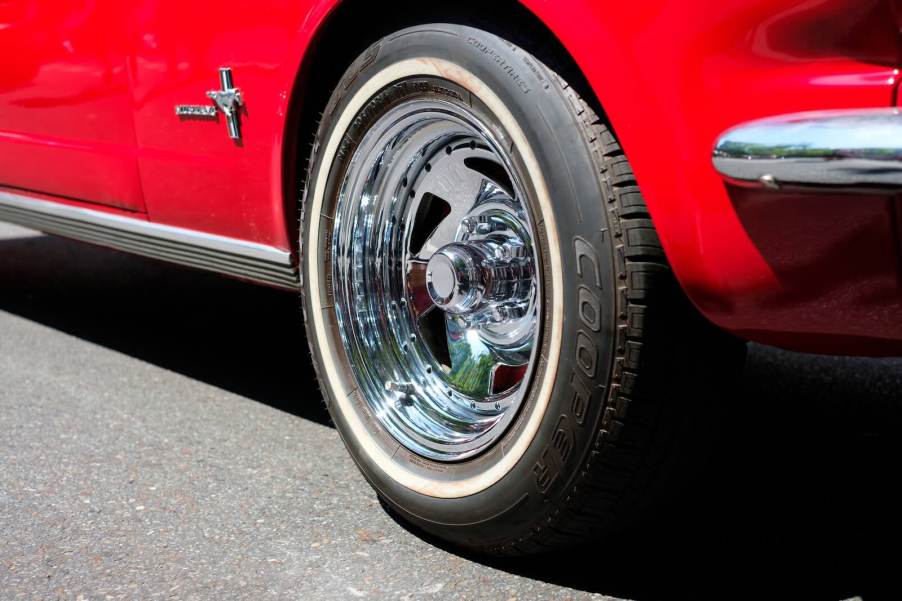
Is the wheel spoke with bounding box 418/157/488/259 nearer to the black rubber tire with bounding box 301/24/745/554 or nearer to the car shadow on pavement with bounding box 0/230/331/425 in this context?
the black rubber tire with bounding box 301/24/745/554

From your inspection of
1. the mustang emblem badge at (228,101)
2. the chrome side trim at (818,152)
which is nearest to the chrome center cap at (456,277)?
the mustang emblem badge at (228,101)

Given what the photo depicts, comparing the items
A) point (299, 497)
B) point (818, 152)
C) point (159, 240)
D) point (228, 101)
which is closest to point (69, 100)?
point (159, 240)

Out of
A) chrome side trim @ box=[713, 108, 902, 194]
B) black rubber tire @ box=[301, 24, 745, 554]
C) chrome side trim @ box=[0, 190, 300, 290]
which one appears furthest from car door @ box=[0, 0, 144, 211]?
chrome side trim @ box=[713, 108, 902, 194]

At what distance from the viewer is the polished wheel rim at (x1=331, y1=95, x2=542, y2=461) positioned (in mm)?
2234

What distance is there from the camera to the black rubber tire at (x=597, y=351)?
1.75 meters

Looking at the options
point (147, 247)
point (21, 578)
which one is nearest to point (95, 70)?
point (147, 247)

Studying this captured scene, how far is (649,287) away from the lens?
5.74ft

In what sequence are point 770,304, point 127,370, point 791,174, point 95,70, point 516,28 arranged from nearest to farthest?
1. point 791,174
2. point 770,304
3. point 516,28
4. point 95,70
5. point 127,370

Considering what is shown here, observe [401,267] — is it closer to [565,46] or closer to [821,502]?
[565,46]

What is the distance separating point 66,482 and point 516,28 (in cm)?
147

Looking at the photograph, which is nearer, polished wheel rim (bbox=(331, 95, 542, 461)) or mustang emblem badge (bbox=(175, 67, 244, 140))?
polished wheel rim (bbox=(331, 95, 542, 461))

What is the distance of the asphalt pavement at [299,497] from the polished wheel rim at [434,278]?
265 mm

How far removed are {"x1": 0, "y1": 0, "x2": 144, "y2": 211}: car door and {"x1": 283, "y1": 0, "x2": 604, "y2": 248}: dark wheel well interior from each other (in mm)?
639

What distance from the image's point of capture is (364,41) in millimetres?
2234
